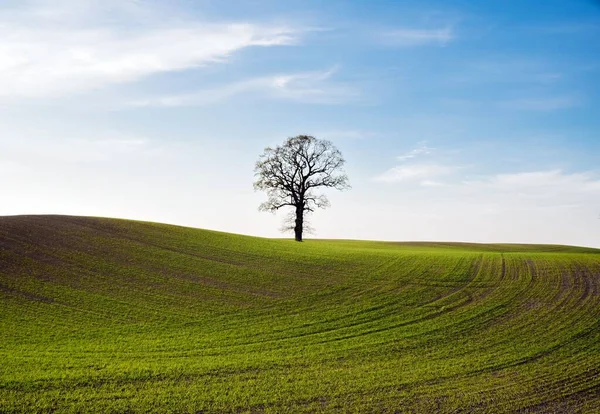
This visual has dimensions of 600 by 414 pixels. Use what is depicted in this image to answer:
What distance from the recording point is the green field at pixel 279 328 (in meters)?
14.9

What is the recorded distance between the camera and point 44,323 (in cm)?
2089

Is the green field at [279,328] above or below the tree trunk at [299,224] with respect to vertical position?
below

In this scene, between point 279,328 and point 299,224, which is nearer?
point 279,328

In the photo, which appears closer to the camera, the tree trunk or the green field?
the green field

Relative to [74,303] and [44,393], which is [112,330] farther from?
[44,393]

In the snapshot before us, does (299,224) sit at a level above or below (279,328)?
above

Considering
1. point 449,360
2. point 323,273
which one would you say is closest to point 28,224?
point 323,273

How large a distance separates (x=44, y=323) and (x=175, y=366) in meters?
7.12

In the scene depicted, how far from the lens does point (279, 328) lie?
21.6 metres

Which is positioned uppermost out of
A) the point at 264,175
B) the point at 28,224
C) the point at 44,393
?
the point at 264,175

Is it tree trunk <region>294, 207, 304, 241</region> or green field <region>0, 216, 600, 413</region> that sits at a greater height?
tree trunk <region>294, 207, 304, 241</region>

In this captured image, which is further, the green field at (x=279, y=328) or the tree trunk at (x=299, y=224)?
the tree trunk at (x=299, y=224)

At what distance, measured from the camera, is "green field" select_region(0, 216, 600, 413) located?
1493cm

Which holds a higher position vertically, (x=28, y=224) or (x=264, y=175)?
(x=264, y=175)
